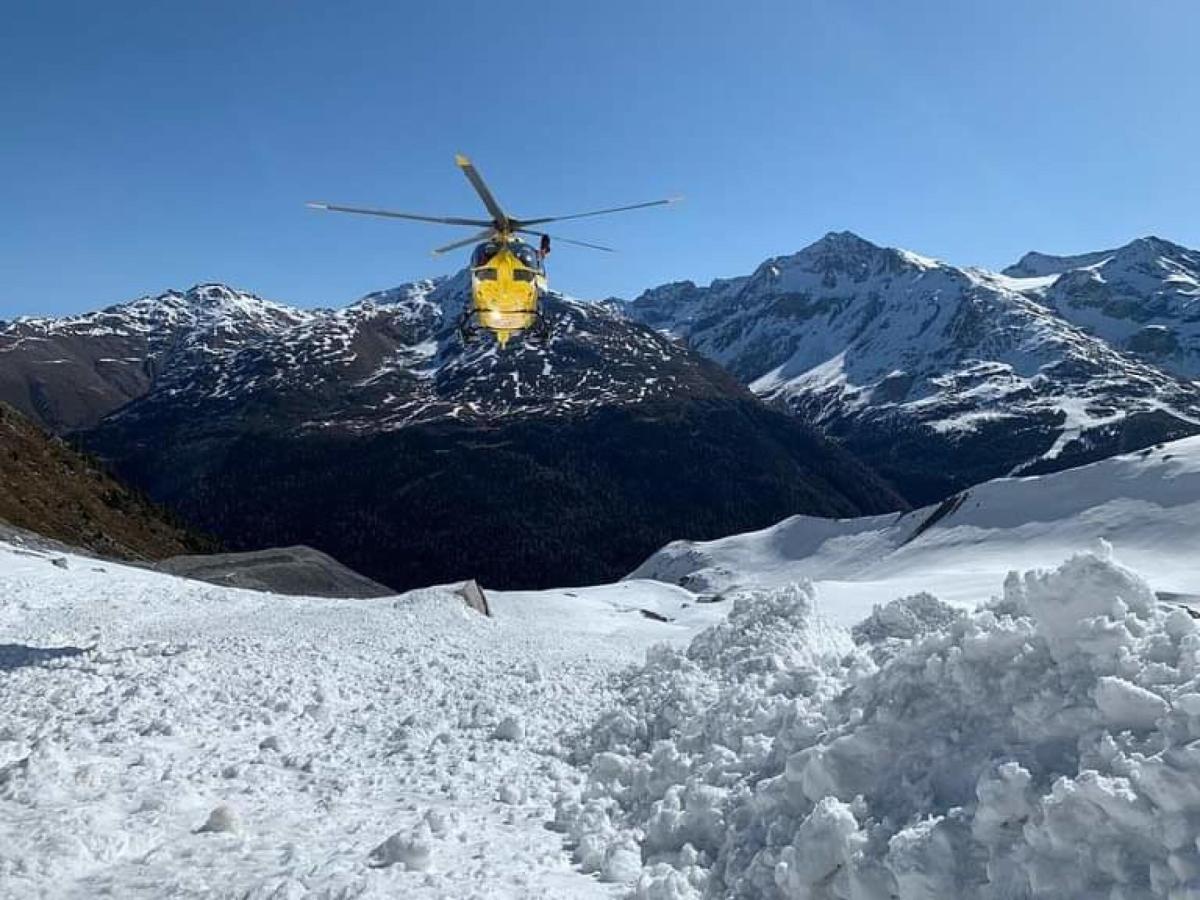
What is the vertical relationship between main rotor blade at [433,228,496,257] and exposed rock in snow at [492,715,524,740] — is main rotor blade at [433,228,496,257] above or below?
above

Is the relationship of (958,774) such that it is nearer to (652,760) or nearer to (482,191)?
(652,760)

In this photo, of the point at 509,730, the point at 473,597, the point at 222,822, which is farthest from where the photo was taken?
the point at 473,597

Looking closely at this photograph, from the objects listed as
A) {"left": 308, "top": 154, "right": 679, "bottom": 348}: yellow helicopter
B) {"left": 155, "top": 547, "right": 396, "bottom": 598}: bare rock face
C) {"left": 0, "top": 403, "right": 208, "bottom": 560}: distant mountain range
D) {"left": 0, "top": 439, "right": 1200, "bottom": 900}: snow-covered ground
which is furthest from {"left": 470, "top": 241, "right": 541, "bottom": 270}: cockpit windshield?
{"left": 0, "top": 403, "right": 208, "bottom": 560}: distant mountain range

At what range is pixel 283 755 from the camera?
492 inches

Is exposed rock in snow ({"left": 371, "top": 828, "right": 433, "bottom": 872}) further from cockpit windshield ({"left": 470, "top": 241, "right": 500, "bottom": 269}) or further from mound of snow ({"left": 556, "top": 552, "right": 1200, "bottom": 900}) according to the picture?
cockpit windshield ({"left": 470, "top": 241, "right": 500, "bottom": 269})

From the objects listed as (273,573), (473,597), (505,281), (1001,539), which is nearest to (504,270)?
Answer: (505,281)

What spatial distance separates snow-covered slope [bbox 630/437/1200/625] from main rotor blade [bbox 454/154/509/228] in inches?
845

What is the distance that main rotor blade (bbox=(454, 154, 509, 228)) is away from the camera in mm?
21984

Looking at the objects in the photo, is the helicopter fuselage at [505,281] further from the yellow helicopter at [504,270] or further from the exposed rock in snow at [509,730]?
the exposed rock in snow at [509,730]

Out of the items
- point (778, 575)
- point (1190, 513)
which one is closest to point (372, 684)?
point (1190, 513)

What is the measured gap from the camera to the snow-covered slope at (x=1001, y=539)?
47906 millimetres

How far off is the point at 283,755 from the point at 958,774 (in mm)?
9436

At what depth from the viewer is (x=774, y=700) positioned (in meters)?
11.8

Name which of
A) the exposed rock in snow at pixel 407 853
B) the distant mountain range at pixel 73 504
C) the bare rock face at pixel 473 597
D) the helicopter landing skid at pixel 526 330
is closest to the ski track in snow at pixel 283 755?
the exposed rock in snow at pixel 407 853
